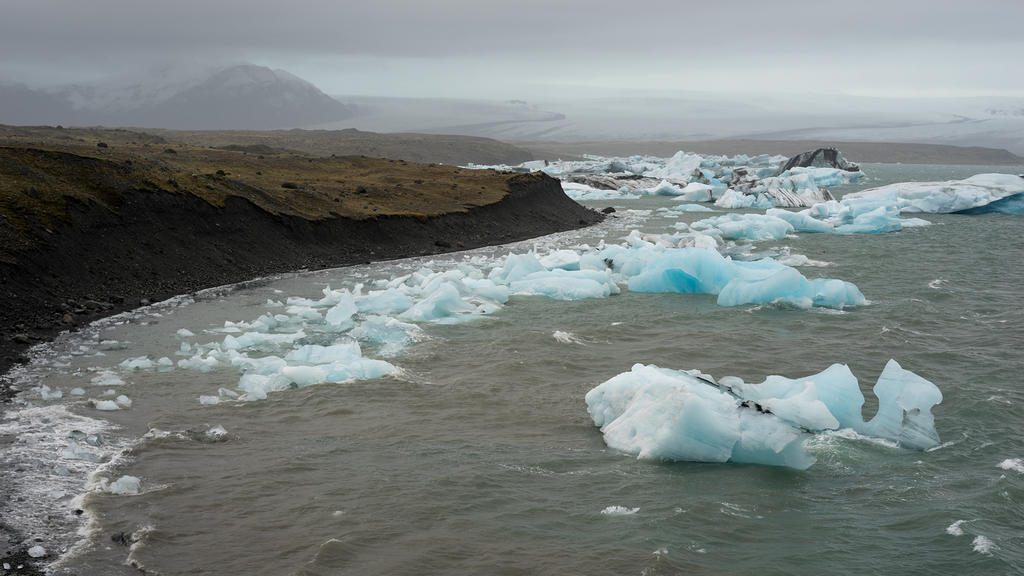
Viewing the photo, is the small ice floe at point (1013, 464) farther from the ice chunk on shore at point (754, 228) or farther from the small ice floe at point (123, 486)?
the ice chunk on shore at point (754, 228)

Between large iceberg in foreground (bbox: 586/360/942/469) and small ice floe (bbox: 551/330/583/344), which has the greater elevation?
large iceberg in foreground (bbox: 586/360/942/469)

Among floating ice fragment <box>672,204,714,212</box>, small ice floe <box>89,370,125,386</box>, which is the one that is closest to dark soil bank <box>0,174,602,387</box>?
small ice floe <box>89,370,125,386</box>

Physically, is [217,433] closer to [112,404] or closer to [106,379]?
[112,404]

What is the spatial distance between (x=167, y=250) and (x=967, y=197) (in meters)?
44.7

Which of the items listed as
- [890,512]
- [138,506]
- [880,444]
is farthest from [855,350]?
[138,506]

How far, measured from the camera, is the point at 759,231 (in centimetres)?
3656

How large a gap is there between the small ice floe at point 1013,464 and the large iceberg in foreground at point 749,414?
2.65 feet

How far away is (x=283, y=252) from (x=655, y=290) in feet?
40.7

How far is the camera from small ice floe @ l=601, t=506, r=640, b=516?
27.5 ft

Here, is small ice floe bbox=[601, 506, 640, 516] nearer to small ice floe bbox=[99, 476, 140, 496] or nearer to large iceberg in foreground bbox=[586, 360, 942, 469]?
large iceberg in foreground bbox=[586, 360, 942, 469]

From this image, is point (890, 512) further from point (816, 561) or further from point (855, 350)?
point (855, 350)

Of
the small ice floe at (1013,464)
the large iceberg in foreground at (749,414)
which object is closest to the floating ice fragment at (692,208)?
the large iceberg in foreground at (749,414)

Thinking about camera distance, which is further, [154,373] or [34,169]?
[34,169]

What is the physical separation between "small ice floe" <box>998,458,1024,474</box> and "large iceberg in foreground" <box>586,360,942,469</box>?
2.65 feet
